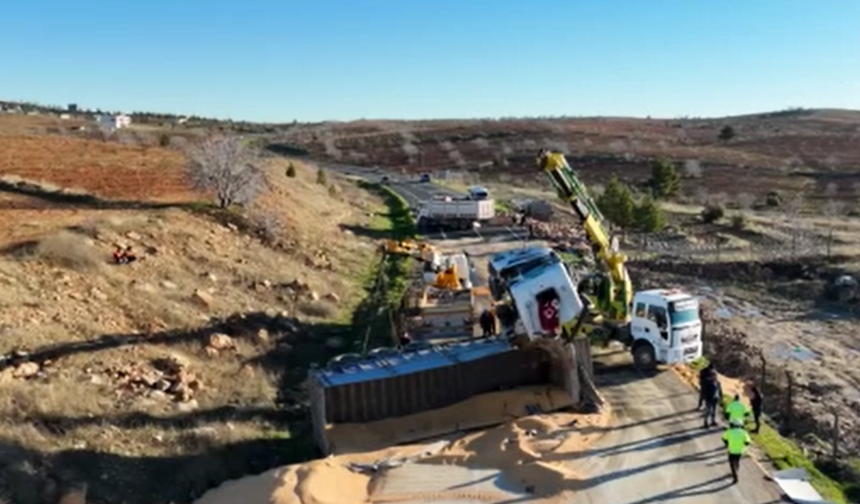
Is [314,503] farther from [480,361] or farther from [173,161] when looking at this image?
[173,161]

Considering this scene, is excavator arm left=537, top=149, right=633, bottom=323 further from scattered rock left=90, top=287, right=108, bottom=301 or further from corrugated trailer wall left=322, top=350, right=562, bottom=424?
scattered rock left=90, top=287, right=108, bottom=301

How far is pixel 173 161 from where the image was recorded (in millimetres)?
50500

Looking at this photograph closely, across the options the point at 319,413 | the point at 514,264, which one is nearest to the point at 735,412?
the point at 319,413

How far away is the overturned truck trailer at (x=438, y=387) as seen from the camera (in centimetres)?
1903

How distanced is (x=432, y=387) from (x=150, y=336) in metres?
7.20

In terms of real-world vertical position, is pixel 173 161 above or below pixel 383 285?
above

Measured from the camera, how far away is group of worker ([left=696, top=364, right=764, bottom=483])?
16047 millimetres

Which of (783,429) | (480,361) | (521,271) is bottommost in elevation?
(783,429)

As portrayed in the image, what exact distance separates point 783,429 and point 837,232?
35931 millimetres

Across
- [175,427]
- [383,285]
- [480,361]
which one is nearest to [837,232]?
[383,285]

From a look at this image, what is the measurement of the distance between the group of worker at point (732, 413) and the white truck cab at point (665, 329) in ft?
8.38

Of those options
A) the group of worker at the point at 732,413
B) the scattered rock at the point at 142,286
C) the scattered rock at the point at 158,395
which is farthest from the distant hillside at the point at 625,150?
the scattered rock at the point at 158,395

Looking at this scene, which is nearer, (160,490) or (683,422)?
(160,490)

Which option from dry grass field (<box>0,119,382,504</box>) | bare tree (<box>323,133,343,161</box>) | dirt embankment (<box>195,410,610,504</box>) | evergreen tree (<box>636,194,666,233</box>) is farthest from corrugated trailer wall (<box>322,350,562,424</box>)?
bare tree (<box>323,133,343,161</box>)
